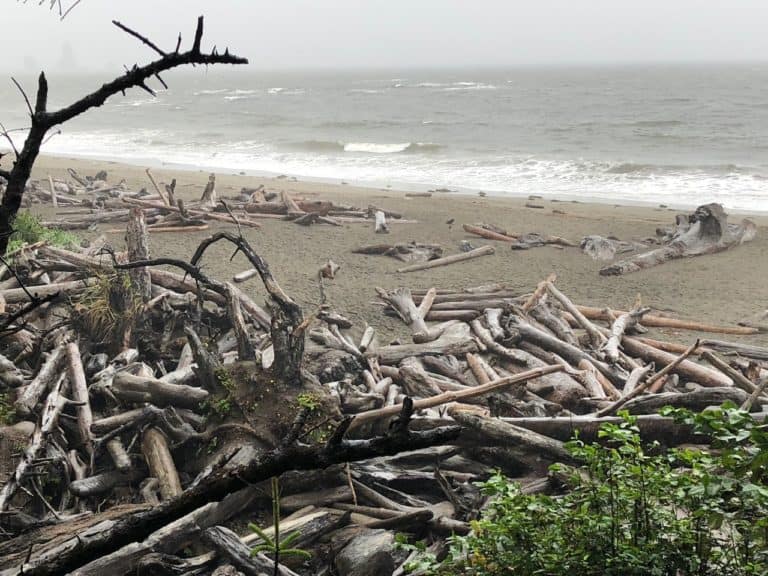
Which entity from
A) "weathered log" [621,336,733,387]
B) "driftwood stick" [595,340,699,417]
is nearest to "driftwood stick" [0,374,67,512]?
"driftwood stick" [595,340,699,417]

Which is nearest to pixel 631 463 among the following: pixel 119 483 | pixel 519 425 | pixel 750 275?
pixel 519 425

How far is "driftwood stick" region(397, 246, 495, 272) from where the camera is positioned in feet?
41.2

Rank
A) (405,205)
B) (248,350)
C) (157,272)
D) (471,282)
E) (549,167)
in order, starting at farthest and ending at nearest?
(549,167), (405,205), (471,282), (157,272), (248,350)

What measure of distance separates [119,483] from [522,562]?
3560 mm

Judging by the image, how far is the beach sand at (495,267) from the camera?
10.9 metres

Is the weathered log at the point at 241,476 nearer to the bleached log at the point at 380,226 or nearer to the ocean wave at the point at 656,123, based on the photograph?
the bleached log at the point at 380,226

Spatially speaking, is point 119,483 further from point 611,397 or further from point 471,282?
point 471,282

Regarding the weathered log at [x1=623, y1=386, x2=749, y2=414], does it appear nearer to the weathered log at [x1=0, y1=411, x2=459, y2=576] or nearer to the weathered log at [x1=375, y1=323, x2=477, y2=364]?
the weathered log at [x1=375, y1=323, x2=477, y2=364]

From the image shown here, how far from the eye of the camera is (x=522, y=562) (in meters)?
3.63

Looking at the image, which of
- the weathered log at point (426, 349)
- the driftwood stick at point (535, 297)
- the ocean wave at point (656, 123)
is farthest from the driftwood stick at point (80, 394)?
the ocean wave at point (656, 123)

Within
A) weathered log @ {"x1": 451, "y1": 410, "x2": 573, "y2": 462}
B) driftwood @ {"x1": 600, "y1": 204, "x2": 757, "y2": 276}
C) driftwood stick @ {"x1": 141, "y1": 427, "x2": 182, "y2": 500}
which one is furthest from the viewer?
driftwood @ {"x1": 600, "y1": 204, "x2": 757, "y2": 276}

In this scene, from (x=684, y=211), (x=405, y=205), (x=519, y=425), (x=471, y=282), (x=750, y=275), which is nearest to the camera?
(x=519, y=425)

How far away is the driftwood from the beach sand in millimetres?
253

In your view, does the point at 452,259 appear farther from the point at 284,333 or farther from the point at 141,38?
the point at 141,38
